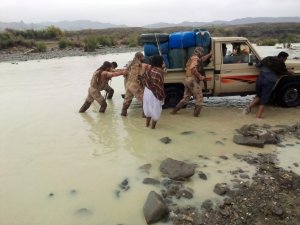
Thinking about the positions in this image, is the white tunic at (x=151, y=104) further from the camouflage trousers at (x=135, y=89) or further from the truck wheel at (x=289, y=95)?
the truck wheel at (x=289, y=95)

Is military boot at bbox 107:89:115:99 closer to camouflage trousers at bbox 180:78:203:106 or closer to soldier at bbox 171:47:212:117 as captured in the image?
soldier at bbox 171:47:212:117

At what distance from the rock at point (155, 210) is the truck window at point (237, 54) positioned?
5.57 m

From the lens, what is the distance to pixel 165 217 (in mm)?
4762

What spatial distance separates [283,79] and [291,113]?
0.90 m

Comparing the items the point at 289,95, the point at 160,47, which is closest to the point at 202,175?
the point at 160,47

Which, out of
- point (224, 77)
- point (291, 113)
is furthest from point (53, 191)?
point (291, 113)

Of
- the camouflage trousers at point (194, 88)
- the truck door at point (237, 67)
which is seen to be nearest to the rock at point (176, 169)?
the camouflage trousers at point (194, 88)

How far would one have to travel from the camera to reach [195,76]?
29.5ft

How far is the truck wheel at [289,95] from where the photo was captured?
9.70m

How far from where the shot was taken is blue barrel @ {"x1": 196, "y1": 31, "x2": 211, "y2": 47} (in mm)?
9398

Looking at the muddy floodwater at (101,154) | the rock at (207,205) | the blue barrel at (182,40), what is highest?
the blue barrel at (182,40)

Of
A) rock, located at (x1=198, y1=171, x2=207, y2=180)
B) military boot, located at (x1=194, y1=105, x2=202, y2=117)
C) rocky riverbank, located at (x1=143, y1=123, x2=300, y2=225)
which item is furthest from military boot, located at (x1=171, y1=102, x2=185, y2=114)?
rock, located at (x1=198, y1=171, x2=207, y2=180)

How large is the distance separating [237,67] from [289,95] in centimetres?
158

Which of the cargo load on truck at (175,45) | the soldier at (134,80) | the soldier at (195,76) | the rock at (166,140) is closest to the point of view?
the rock at (166,140)
